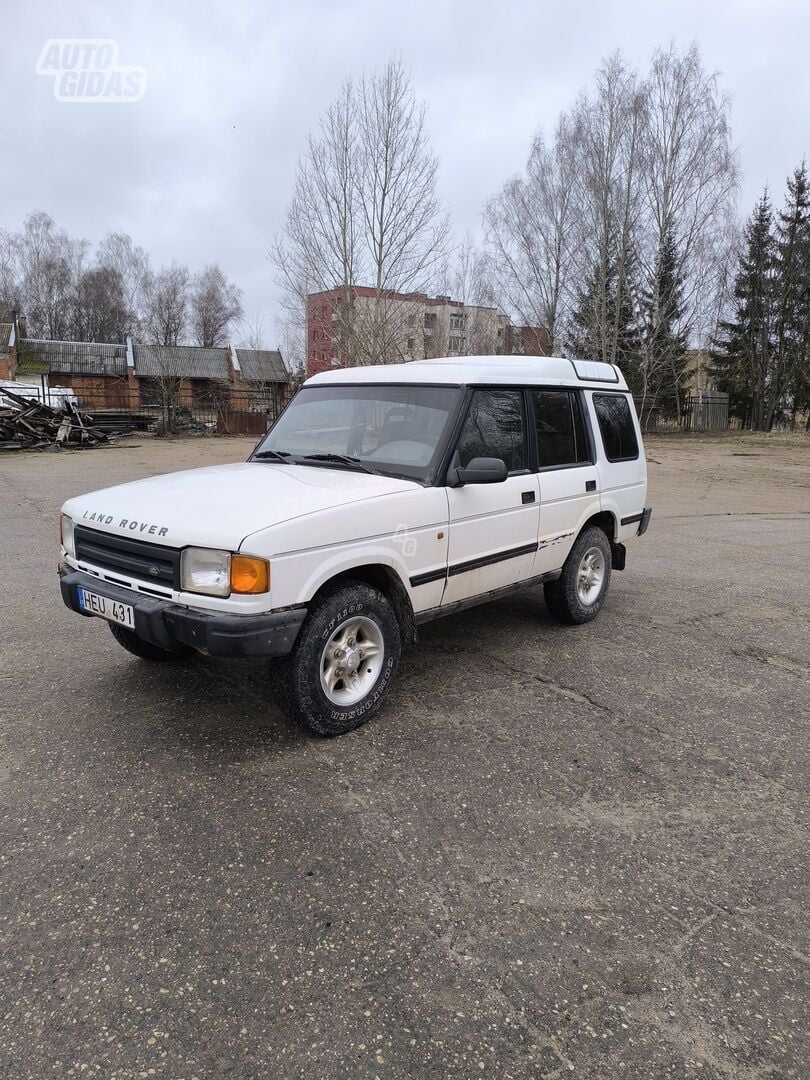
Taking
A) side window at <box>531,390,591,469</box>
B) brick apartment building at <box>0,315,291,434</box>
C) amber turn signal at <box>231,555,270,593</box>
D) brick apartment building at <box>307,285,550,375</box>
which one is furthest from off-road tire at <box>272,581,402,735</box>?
brick apartment building at <box>0,315,291,434</box>

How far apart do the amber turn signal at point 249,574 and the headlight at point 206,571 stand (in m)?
0.03

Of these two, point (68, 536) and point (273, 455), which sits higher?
point (273, 455)

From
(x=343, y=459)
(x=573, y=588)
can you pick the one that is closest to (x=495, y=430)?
(x=343, y=459)

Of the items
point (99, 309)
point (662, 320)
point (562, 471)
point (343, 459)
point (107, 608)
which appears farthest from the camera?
point (99, 309)

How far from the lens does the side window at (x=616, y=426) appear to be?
550 centimetres

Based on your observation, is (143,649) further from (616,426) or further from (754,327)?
(754,327)

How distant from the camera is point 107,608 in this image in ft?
11.4

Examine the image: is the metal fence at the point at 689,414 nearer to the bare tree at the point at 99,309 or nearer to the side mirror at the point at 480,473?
the side mirror at the point at 480,473

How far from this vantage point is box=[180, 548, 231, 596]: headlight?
10.1ft

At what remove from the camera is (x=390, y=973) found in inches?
83.1

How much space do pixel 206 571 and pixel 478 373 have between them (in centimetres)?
218

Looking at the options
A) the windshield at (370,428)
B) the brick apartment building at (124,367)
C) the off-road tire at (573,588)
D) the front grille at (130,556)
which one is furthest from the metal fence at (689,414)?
the front grille at (130,556)

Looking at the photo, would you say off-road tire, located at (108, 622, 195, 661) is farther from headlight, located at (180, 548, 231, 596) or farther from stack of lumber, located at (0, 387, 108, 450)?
stack of lumber, located at (0, 387, 108, 450)

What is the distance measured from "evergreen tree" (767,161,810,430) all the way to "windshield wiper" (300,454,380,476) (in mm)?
39502
